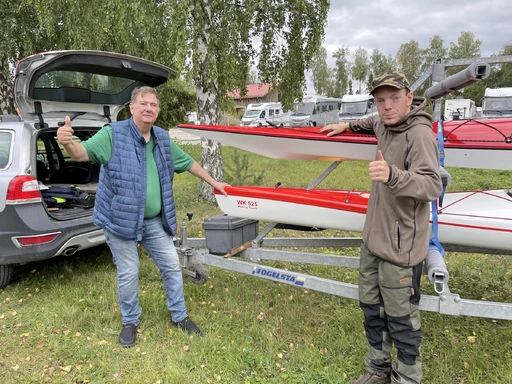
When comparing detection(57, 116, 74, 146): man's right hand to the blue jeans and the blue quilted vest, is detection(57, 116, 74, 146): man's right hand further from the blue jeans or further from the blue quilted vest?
the blue jeans

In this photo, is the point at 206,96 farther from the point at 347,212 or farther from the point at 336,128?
the point at 347,212

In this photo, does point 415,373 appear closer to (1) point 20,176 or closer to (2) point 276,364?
(2) point 276,364

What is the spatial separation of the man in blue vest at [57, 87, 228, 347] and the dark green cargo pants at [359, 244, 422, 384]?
1.44 metres

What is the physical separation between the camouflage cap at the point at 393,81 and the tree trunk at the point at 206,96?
4.47m

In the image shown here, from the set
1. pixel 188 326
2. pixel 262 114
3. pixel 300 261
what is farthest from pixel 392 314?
pixel 262 114

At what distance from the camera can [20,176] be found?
355cm

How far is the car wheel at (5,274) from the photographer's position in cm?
393

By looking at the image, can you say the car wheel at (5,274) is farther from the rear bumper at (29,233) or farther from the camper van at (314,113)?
the camper van at (314,113)

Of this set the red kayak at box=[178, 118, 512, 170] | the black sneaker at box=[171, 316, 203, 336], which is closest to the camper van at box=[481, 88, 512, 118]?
the red kayak at box=[178, 118, 512, 170]

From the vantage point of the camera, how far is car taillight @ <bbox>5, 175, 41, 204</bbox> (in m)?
3.50

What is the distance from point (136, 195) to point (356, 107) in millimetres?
22030

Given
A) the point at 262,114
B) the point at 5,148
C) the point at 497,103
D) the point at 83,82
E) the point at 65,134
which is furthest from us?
the point at 262,114

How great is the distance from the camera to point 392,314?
2281mm

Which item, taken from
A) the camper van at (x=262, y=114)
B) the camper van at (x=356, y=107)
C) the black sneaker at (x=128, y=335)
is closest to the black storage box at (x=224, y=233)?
the black sneaker at (x=128, y=335)
